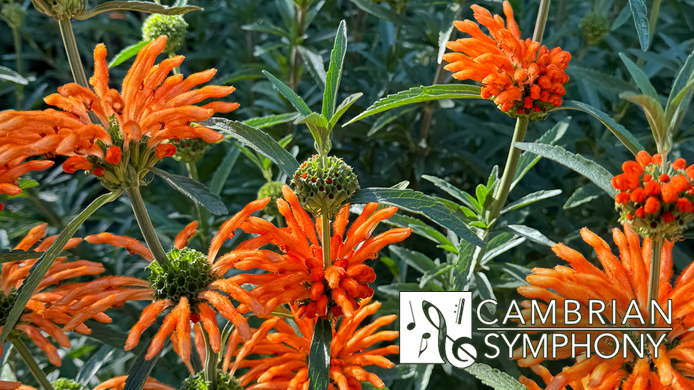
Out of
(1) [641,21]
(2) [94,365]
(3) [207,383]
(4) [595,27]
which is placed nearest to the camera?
(1) [641,21]

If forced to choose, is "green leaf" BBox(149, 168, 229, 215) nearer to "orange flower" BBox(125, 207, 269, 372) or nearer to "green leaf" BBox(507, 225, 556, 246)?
"orange flower" BBox(125, 207, 269, 372)

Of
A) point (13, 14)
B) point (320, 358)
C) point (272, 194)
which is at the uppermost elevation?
point (13, 14)

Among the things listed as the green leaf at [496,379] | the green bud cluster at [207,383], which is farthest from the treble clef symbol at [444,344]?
the green bud cluster at [207,383]

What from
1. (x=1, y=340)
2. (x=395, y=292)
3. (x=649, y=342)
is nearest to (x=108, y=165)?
(x=1, y=340)

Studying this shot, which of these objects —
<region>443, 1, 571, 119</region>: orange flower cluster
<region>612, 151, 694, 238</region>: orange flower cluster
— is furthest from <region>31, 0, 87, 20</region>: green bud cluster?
<region>612, 151, 694, 238</region>: orange flower cluster

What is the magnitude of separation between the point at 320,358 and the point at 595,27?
2292 mm

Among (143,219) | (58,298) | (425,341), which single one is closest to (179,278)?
(143,219)

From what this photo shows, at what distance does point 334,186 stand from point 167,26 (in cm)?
143

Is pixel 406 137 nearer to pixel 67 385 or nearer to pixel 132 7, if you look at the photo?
pixel 132 7

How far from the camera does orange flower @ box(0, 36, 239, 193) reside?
1.15m

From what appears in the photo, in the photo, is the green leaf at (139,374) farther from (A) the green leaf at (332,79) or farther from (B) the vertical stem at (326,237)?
(A) the green leaf at (332,79)

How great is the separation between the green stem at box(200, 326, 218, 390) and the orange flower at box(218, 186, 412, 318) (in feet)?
0.56

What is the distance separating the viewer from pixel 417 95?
146 centimetres

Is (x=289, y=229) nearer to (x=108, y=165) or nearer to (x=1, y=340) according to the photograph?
(x=108, y=165)
